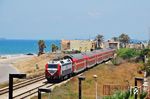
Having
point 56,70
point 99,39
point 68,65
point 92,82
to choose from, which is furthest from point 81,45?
point 56,70

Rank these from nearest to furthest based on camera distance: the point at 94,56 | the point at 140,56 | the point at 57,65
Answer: the point at 57,65
the point at 94,56
the point at 140,56

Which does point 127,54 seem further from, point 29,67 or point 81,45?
point 81,45

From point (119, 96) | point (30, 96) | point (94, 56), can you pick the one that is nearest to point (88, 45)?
point (94, 56)

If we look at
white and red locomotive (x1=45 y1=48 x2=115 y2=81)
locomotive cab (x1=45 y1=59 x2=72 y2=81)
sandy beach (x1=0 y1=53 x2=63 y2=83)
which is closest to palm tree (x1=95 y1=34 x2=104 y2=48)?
sandy beach (x1=0 y1=53 x2=63 y2=83)

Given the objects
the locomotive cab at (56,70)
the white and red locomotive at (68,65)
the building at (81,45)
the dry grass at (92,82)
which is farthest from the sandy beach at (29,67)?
the building at (81,45)

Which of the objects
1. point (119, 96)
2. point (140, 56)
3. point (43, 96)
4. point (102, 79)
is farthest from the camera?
point (140, 56)

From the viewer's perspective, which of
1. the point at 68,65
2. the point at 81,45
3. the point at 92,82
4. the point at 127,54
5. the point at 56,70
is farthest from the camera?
the point at 81,45

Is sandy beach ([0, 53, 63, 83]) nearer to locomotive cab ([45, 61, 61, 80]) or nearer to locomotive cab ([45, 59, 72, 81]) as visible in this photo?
locomotive cab ([45, 59, 72, 81])

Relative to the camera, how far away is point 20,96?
37344 millimetres

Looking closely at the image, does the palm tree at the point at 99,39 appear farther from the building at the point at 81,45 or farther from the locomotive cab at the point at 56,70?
the locomotive cab at the point at 56,70

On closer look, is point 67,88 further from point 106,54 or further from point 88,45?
point 88,45

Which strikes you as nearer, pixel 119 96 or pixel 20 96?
pixel 119 96

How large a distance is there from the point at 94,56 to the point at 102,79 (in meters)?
15.8

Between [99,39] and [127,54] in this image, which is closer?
[127,54]
